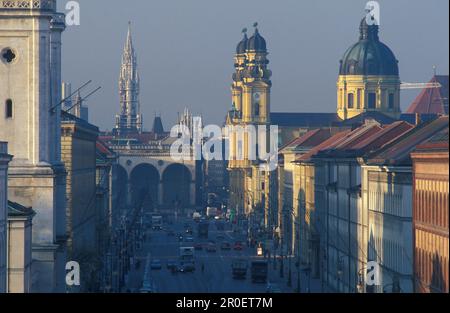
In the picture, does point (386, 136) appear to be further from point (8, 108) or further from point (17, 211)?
point (17, 211)

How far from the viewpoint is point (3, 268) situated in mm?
75312

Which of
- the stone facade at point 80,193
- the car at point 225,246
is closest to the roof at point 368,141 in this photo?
the stone facade at point 80,193

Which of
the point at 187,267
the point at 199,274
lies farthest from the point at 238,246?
the point at 199,274

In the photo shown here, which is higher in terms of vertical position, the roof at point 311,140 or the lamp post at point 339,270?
the roof at point 311,140

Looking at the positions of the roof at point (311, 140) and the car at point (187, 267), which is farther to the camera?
the roof at point (311, 140)

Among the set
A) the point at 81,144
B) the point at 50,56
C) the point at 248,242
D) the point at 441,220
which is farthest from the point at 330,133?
the point at 441,220

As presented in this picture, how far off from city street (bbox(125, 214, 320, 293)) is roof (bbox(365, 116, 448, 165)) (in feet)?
28.0

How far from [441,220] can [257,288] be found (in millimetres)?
40794

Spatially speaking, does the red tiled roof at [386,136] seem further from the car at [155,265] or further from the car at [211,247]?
the car at [211,247]

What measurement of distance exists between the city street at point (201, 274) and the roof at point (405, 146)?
8.52 m

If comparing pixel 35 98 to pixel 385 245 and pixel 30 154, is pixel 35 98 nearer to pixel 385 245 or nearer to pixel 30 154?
pixel 30 154

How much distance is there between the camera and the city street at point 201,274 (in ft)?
347

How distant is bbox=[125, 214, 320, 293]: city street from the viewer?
10588 cm

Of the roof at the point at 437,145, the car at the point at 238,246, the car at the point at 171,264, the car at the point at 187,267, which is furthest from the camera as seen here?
the car at the point at 238,246
